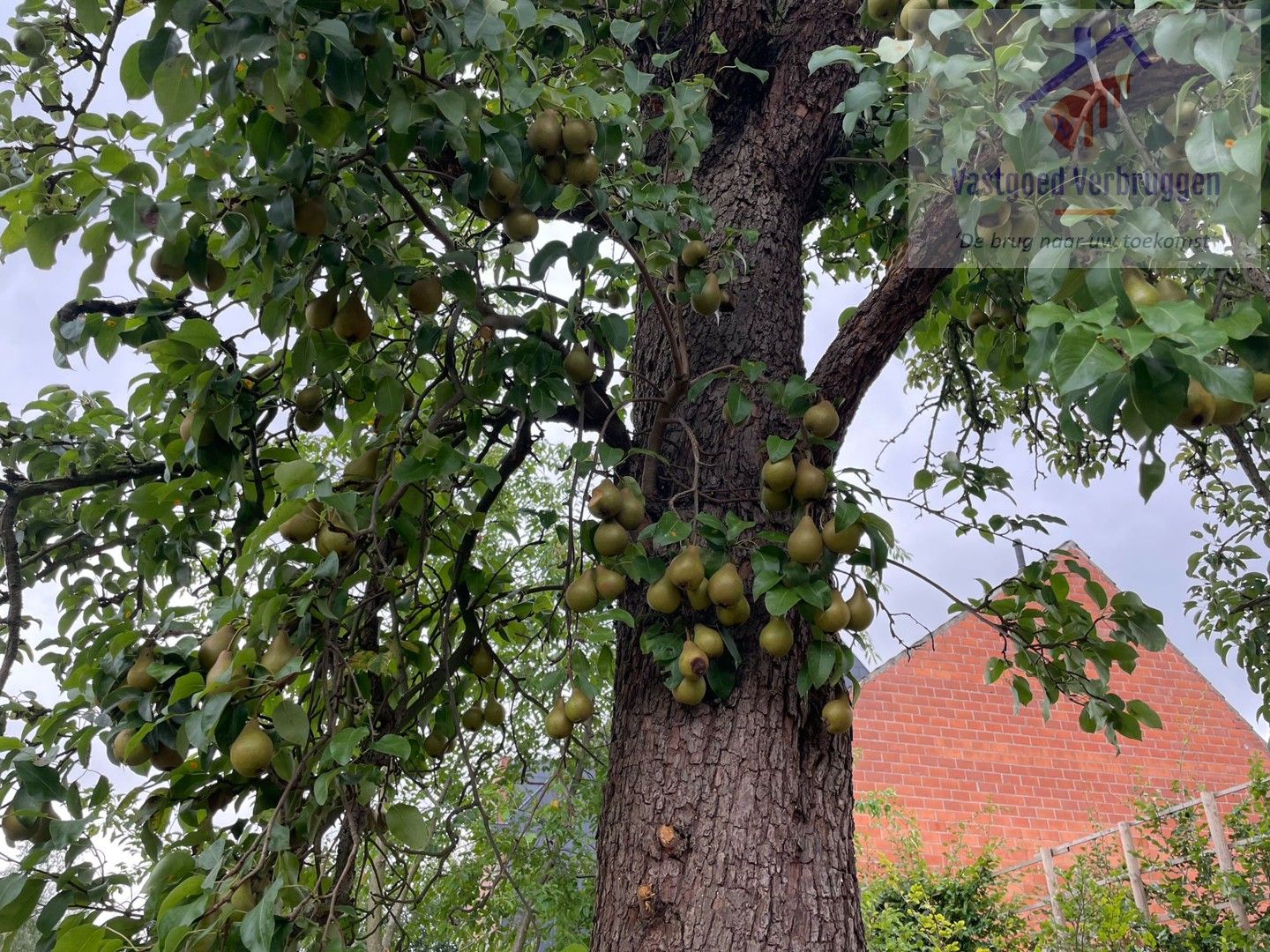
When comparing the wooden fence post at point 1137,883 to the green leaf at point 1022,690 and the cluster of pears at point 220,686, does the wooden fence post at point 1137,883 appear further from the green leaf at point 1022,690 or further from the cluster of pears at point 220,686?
the cluster of pears at point 220,686

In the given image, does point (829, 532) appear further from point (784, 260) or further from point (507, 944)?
point (507, 944)

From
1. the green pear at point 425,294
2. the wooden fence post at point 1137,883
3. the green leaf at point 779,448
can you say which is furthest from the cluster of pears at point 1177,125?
the wooden fence post at point 1137,883

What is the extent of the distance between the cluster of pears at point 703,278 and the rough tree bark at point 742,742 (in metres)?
0.23

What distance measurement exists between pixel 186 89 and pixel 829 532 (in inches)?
49.1

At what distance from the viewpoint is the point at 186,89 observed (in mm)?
1400

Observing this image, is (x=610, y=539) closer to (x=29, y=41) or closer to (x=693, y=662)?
(x=693, y=662)

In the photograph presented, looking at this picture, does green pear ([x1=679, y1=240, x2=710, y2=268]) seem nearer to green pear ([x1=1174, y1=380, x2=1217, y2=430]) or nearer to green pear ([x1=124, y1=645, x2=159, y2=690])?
green pear ([x1=1174, y1=380, x2=1217, y2=430])

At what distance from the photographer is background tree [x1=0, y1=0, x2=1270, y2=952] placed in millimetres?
1369

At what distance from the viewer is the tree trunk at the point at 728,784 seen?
1667 mm

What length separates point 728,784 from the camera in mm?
1754

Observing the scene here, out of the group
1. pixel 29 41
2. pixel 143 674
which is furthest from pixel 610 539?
pixel 29 41

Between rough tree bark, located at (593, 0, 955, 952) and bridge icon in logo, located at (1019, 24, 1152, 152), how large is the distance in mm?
538

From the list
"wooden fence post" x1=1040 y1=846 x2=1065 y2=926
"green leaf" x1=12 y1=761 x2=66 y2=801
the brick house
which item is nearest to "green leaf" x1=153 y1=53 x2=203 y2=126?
"green leaf" x1=12 y1=761 x2=66 y2=801

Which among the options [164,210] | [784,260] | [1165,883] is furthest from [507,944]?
[164,210]
